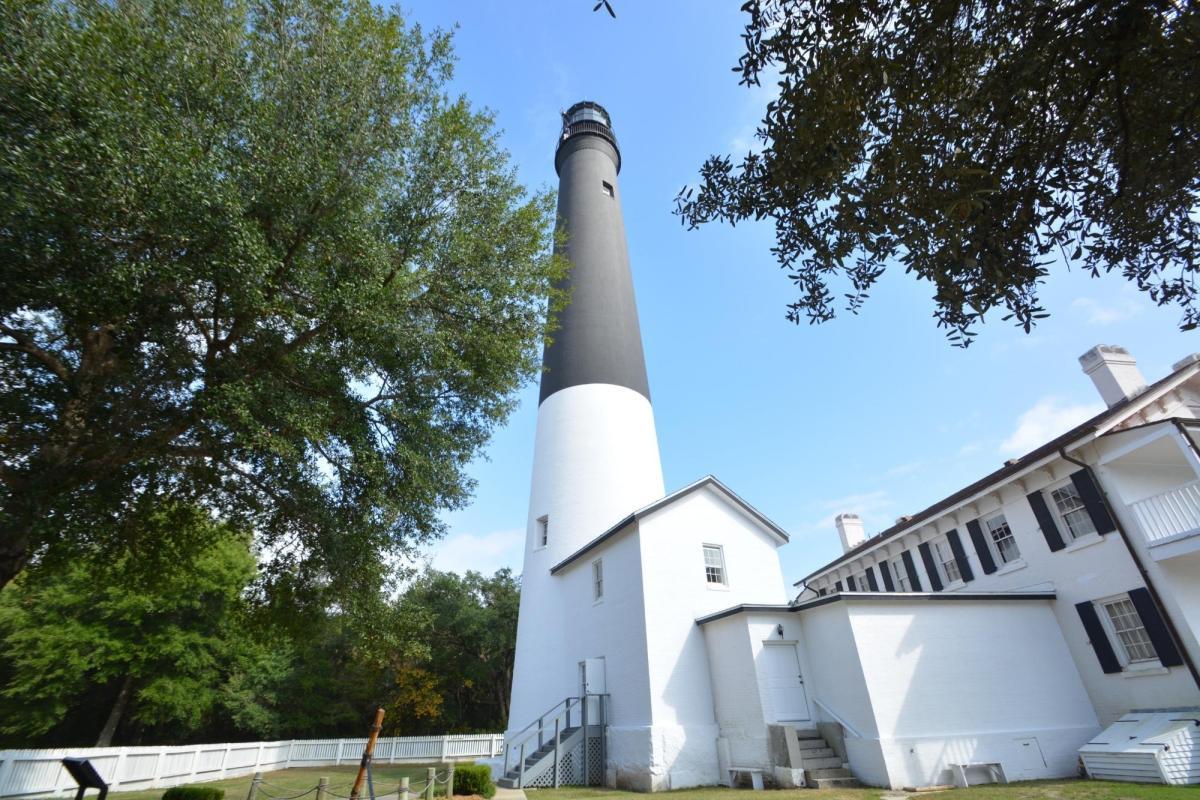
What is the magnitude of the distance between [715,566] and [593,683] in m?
4.39

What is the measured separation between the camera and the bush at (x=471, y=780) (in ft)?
35.6

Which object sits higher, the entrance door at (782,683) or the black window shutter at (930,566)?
the black window shutter at (930,566)

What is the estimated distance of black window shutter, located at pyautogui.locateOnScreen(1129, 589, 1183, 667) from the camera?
1056 centimetres

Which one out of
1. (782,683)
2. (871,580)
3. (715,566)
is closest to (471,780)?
(782,683)

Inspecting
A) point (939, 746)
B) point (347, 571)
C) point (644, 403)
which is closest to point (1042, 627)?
point (939, 746)

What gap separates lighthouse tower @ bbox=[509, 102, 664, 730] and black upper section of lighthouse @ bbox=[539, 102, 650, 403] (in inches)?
1.6

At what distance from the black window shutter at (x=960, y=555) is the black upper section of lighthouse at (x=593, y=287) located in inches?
391

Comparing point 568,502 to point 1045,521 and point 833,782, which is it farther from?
point 1045,521

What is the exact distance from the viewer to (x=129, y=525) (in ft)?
31.0

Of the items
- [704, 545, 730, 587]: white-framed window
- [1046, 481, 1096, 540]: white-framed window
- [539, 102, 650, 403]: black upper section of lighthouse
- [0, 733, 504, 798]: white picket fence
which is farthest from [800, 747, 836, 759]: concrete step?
[539, 102, 650, 403]: black upper section of lighthouse

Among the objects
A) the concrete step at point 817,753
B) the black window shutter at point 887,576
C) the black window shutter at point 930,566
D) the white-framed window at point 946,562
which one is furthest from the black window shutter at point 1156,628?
the black window shutter at point 887,576

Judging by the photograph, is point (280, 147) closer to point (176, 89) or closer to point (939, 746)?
point (176, 89)

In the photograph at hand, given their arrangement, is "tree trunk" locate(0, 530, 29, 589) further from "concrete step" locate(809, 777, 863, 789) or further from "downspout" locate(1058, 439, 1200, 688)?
"downspout" locate(1058, 439, 1200, 688)

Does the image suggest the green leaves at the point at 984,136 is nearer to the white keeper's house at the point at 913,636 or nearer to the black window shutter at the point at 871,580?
the white keeper's house at the point at 913,636
